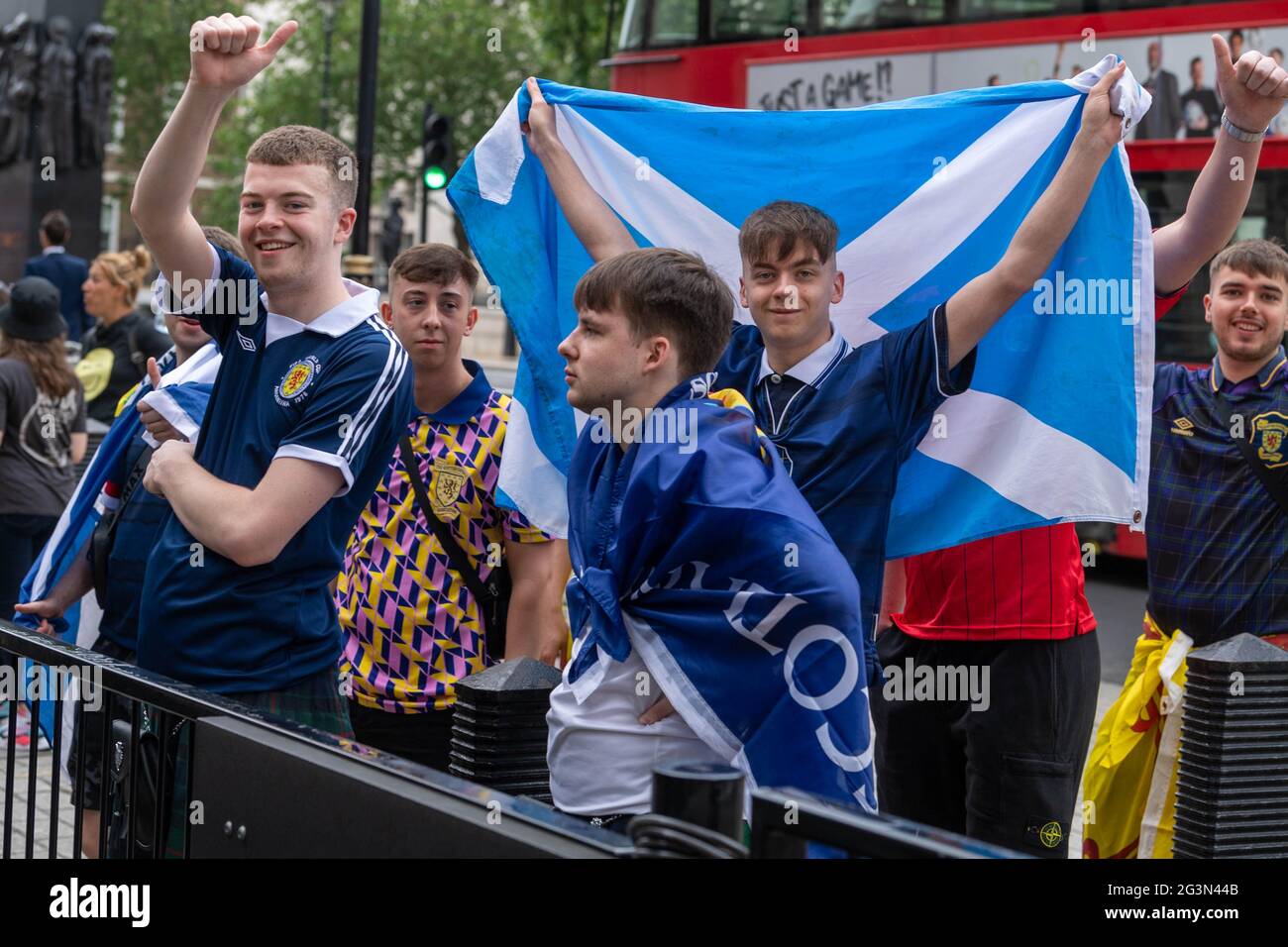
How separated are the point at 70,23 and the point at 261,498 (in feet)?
70.3

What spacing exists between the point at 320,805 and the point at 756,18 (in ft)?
38.5

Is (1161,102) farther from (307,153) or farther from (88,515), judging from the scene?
(307,153)

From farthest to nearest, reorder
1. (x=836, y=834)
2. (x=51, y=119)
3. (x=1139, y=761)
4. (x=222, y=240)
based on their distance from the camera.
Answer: (x=51, y=119), (x=1139, y=761), (x=222, y=240), (x=836, y=834)

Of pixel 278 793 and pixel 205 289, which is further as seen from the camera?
pixel 205 289

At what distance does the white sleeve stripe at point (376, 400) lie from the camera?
3305 millimetres

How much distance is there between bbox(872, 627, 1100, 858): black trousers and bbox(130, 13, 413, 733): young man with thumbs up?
5.12 ft

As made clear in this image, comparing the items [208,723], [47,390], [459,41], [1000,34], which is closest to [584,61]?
[459,41]

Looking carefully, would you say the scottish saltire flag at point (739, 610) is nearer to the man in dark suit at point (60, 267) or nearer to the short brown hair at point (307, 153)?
the short brown hair at point (307, 153)

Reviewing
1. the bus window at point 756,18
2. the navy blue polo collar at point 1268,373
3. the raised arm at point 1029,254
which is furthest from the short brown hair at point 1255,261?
the bus window at point 756,18

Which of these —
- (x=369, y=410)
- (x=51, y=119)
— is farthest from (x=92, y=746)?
(x=51, y=119)

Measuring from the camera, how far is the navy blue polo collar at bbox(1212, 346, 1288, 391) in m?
4.80

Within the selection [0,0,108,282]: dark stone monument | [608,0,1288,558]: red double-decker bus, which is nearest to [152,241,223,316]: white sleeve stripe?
[608,0,1288,558]: red double-decker bus

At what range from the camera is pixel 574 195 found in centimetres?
401

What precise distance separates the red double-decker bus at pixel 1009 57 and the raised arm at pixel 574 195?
6.41m
